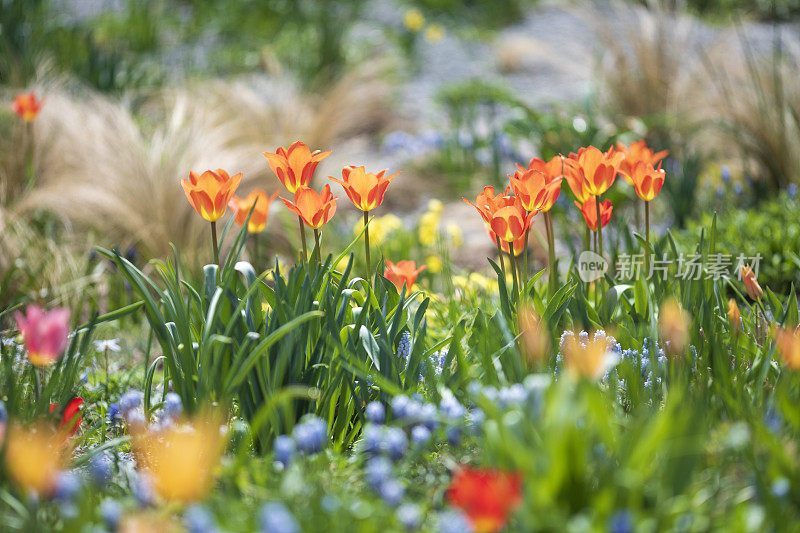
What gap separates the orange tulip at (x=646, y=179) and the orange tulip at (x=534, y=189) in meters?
0.25

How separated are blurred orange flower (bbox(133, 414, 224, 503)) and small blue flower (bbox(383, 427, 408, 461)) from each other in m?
0.30

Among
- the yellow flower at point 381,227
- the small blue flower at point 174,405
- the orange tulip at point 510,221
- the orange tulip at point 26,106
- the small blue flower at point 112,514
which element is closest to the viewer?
the small blue flower at point 112,514

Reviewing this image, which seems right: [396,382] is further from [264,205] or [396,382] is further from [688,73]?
[688,73]

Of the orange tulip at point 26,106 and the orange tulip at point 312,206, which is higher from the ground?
the orange tulip at point 26,106

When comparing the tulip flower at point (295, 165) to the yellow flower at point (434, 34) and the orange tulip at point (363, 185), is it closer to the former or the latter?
the orange tulip at point (363, 185)

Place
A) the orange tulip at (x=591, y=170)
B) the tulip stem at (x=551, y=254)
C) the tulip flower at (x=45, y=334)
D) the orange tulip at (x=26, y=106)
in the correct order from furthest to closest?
the orange tulip at (x=26, y=106) → the tulip stem at (x=551, y=254) → the orange tulip at (x=591, y=170) → the tulip flower at (x=45, y=334)

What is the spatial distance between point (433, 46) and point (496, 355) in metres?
7.63

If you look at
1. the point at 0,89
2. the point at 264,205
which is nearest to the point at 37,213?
the point at 0,89

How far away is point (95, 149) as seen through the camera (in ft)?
13.1

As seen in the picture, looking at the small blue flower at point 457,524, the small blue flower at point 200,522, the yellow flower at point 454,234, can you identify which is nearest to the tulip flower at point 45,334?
the small blue flower at point 200,522

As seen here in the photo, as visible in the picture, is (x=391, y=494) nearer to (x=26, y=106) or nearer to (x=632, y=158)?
(x=632, y=158)

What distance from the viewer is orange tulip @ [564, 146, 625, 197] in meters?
1.80

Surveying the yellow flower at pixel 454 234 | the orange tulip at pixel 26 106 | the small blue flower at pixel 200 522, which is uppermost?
the orange tulip at pixel 26 106

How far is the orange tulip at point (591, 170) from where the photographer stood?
180cm
